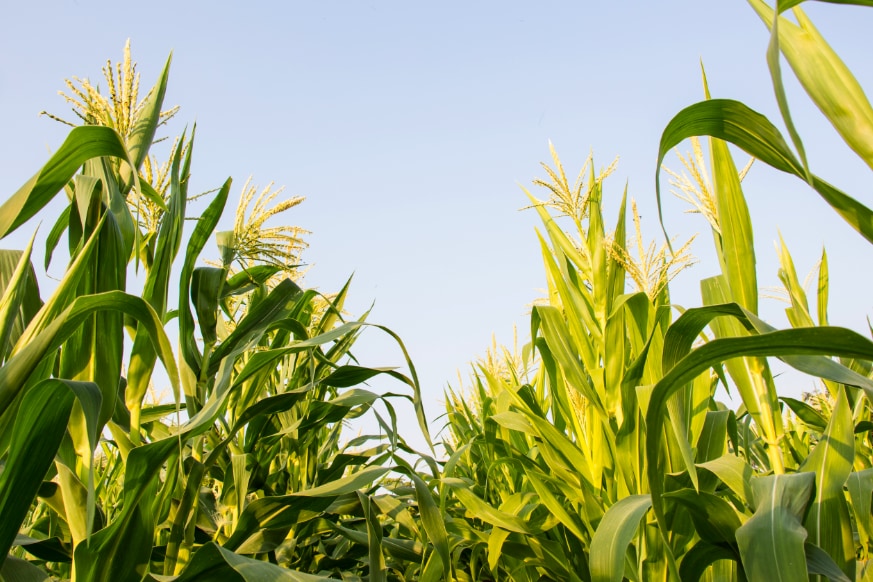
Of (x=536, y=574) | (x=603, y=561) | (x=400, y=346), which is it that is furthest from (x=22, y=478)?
(x=536, y=574)

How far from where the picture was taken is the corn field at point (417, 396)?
2.73 ft

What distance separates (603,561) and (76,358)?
2.85 feet

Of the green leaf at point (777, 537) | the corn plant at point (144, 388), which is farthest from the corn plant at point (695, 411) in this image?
the corn plant at point (144, 388)

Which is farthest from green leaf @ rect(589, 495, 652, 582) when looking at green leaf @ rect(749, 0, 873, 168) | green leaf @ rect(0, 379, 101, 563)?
green leaf @ rect(0, 379, 101, 563)

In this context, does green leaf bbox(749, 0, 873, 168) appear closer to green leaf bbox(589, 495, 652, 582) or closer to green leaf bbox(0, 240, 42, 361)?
green leaf bbox(589, 495, 652, 582)

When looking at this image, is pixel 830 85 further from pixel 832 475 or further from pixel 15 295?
pixel 15 295

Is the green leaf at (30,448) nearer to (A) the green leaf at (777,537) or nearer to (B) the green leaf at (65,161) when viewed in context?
(B) the green leaf at (65,161)

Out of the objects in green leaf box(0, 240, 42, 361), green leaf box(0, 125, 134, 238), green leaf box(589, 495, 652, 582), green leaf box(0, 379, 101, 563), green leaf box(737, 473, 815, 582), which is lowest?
green leaf box(589, 495, 652, 582)

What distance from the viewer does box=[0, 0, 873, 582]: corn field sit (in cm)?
83

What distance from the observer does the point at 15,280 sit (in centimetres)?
90

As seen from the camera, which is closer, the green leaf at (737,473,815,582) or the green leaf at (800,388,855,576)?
the green leaf at (737,473,815,582)

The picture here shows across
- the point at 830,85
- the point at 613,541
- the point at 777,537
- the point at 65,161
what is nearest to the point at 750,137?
the point at 830,85

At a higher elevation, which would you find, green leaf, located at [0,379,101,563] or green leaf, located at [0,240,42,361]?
green leaf, located at [0,240,42,361]

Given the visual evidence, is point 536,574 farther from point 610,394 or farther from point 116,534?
point 116,534
